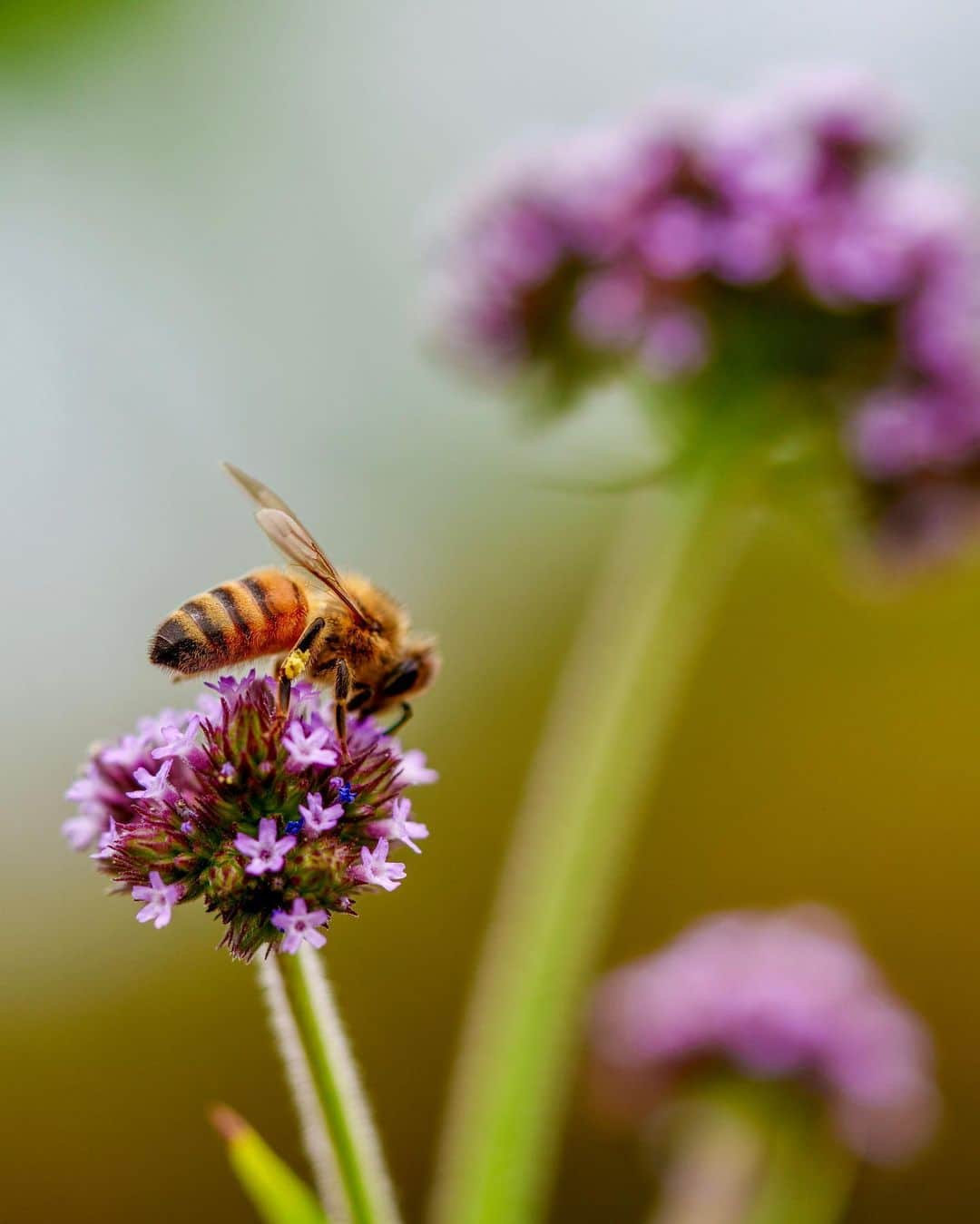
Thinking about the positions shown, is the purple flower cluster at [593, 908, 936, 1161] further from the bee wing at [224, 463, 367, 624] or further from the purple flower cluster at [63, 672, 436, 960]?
the purple flower cluster at [63, 672, 436, 960]

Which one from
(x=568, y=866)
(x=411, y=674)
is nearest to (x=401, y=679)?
(x=411, y=674)

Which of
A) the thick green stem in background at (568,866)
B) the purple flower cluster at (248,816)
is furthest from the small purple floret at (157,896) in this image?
the thick green stem in background at (568,866)

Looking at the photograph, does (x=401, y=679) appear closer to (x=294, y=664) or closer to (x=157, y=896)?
(x=294, y=664)

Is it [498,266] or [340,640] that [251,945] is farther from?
[498,266]

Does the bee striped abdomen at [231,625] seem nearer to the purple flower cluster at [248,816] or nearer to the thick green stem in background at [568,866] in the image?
the purple flower cluster at [248,816]

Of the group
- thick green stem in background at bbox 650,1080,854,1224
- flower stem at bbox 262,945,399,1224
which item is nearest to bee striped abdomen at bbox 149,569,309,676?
flower stem at bbox 262,945,399,1224

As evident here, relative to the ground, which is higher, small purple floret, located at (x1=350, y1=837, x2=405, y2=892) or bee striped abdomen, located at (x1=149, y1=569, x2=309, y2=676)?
bee striped abdomen, located at (x1=149, y1=569, x2=309, y2=676)
